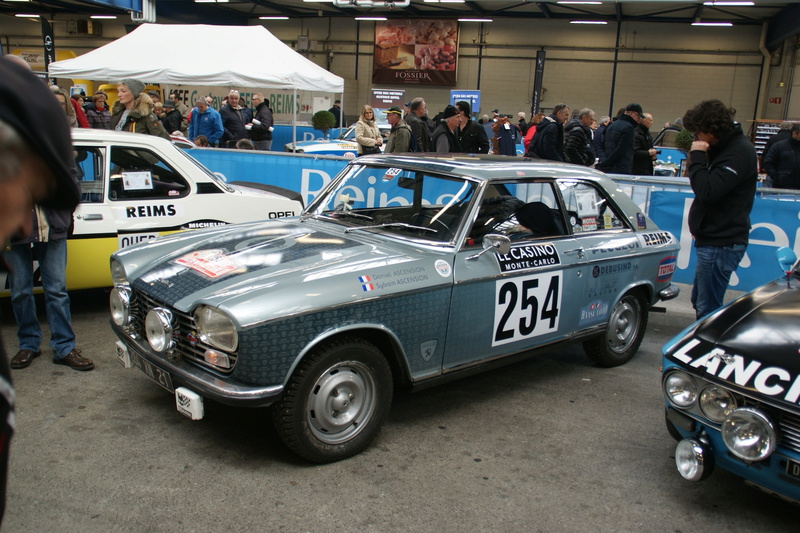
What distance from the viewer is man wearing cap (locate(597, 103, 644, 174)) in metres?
9.02

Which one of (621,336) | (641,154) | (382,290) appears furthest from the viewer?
(641,154)

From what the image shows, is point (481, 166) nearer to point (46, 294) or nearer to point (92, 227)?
point (46, 294)

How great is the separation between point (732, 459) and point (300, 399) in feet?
6.66

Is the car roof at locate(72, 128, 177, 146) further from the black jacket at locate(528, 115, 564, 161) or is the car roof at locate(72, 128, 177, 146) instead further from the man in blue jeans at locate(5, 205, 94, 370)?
the black jacket at locate(528, 115, 564, 161)

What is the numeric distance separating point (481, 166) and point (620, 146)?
5.44 metres

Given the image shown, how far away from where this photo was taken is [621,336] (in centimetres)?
521

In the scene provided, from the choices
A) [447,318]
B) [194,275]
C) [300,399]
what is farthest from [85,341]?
[447,318]

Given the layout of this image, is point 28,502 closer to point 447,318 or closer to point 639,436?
point 447,318

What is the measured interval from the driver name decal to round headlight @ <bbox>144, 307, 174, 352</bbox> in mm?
1956

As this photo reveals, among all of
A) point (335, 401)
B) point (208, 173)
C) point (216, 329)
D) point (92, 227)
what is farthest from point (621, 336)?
point (92, 227)

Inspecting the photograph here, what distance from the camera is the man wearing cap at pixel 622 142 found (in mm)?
9023

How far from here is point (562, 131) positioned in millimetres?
9375

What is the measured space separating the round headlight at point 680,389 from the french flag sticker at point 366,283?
61.1 inches

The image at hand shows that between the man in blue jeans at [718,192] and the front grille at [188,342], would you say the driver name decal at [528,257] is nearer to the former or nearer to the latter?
the man in blue jeans at [718,192]
